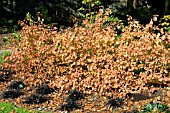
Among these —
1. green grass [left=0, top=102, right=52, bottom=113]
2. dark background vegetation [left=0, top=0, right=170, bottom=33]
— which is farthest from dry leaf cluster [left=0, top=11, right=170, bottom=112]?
dark background vegetation [left=0, top=0, right=170, bottom=33]

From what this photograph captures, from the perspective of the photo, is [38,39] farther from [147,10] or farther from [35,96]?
[147,10]

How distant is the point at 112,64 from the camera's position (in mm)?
8430

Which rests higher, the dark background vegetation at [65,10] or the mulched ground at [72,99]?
the dark background vegetation at [65,10]

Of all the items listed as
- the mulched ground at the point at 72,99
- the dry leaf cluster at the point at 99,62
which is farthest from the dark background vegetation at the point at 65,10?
the mulched ground at the point at 72,99

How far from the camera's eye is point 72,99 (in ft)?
26.1

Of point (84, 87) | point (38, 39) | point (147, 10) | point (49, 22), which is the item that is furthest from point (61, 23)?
point (84, 87)

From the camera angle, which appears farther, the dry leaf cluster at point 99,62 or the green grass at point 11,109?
the dry leaf cluster at point 99,62

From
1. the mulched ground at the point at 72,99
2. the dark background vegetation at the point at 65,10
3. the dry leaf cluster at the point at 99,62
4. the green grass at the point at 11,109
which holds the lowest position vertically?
the green grass at the point at 11,109

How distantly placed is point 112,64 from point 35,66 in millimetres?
2430

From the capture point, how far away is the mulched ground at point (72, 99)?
747 cm

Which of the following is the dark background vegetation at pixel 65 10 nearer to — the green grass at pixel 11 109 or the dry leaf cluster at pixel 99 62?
the dry leaf cluster at pixel 99 62

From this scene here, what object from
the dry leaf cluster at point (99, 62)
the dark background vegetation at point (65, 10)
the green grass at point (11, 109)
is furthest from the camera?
the dark background vegetation at point (65, 10)

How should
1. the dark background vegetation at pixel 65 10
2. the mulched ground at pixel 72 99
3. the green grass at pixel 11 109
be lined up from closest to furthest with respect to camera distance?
1. the green grass at pixel 11 109
2. the mulched ground at pixel 72 99
3. the dark background vegetation at pixel 65 10

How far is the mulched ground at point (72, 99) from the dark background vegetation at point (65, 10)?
881 cm
